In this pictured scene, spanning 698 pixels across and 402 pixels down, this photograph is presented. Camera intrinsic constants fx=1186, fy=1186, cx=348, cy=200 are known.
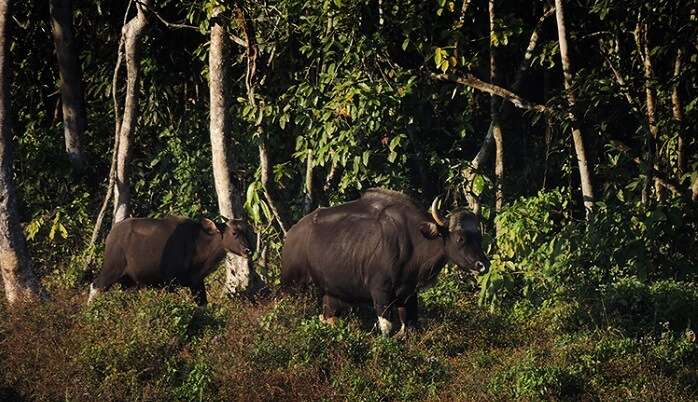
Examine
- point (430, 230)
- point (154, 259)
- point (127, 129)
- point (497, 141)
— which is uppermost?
point (127, 129)

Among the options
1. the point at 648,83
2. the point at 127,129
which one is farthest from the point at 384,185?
the point at 648,83

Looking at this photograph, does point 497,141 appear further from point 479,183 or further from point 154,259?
point 154,259

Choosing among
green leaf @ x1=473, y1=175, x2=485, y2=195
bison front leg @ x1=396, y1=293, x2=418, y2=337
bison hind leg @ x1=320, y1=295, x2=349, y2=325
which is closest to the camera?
bison front leg @ x1=396, y1=293, x2=418, y2=337

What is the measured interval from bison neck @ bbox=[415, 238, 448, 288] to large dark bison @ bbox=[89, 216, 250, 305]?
2.01 meters

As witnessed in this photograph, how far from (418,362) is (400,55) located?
5.38 meters

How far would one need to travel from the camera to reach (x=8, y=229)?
11445 mm

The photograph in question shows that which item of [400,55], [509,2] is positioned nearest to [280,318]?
[400,55]

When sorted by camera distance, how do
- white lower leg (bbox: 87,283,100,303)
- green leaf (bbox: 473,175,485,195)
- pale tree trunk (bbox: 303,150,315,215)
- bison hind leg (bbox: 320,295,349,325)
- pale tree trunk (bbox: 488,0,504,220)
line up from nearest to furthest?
bison hind leg (bbox: 320,295,349,325) < white lower leg (bbox: 87,283,100,303) < green leaf (bbox: 473,175,485,195) < pale tree trunk (bbox: 488,0,504,220) < pale tree trunk (bbox: 303,150,315,215)

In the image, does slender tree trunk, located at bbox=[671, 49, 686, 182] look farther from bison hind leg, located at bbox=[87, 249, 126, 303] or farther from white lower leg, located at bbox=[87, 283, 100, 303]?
white lower leg, located at bbox=[87, 283, 100, 303]

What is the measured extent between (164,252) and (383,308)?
8.56 feet

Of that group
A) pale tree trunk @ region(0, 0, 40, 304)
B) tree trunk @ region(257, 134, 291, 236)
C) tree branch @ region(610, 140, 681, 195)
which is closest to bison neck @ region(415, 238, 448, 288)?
tree branch @ region(610, 140, 681, 195)

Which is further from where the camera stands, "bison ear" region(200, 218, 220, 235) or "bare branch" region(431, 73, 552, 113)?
"bare branch" region(431, 73, 552, 113)

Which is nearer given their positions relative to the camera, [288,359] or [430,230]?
[288,359]

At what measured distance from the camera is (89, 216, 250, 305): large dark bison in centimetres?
1255
